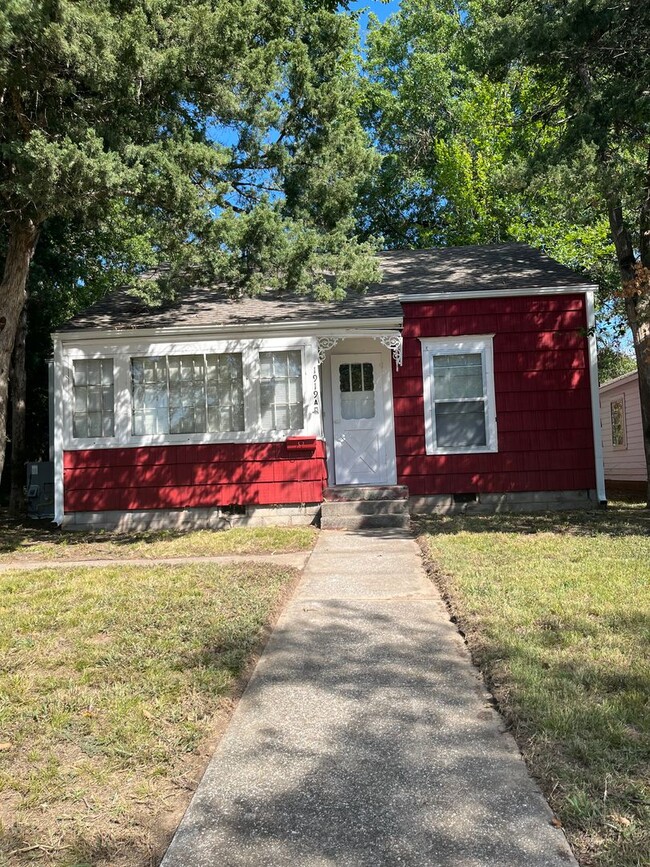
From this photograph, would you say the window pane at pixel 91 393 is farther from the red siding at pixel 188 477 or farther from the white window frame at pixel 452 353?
the white window frame at pixel 452 353

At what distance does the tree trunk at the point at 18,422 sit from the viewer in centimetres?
1375

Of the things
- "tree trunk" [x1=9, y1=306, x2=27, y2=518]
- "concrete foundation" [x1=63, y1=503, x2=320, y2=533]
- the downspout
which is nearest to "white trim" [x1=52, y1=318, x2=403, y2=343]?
the downspout

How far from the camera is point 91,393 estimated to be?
11094 millimetres

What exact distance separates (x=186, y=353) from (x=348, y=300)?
2.83 m

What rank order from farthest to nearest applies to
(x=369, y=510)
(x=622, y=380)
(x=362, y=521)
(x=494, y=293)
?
(x=622, y=380), (x=494, y=293), (x=369, y=510), (x=362, y=521)

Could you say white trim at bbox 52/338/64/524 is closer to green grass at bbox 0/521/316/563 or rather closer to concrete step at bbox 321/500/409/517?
green grass at bbox 0/521/316/563

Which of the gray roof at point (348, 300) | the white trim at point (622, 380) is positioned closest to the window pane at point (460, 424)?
the gray roof at point (348, 300)

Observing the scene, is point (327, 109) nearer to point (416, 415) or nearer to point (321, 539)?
point (416, 415)

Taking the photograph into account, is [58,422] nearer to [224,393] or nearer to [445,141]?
[224,393]

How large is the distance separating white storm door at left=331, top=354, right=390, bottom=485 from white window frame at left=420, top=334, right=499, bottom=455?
2.40 ft

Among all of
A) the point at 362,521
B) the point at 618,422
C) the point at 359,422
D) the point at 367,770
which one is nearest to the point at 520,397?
the point at 359,422

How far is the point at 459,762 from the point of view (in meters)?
2.85

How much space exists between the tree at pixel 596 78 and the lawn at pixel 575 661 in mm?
4174

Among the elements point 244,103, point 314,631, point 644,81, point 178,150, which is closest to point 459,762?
point 314,631
